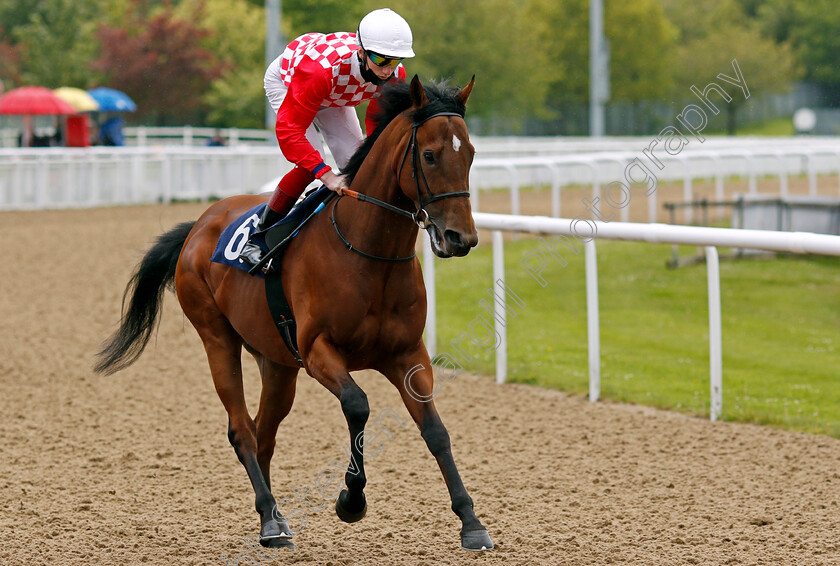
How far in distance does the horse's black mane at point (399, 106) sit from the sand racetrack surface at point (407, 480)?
139 centimetres

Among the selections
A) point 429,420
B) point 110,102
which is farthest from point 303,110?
point 110,102

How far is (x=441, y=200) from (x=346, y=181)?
610 millimetres

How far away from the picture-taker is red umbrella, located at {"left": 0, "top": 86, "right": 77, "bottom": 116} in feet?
64.7

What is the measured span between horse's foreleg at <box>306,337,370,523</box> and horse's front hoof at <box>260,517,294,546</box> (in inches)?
10.6

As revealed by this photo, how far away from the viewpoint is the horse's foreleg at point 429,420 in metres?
3.48

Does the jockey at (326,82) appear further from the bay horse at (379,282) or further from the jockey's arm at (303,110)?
the bay horse at (379,282)

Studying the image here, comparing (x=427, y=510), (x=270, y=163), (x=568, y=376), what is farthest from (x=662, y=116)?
(x=427, y=510)

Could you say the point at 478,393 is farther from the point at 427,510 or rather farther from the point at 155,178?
the point at 155,178

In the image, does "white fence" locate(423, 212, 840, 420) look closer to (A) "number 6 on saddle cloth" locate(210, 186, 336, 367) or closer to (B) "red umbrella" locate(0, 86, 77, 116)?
(A) "number 6 on saddle cloth" locate(210, 186, 336, 367)

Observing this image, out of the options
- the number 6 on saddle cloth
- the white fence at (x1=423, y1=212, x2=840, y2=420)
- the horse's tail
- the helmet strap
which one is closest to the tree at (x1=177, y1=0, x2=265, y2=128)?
the white fence at (x1=423, y1=212, x2=840, y2=420)

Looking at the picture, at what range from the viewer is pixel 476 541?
3.41 m

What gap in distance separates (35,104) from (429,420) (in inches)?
714

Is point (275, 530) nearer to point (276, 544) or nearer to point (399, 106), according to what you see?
point (276, 544)

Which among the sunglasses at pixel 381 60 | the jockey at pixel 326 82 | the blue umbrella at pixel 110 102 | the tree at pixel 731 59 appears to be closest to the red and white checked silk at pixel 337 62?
the jockey at pixel 326 82
